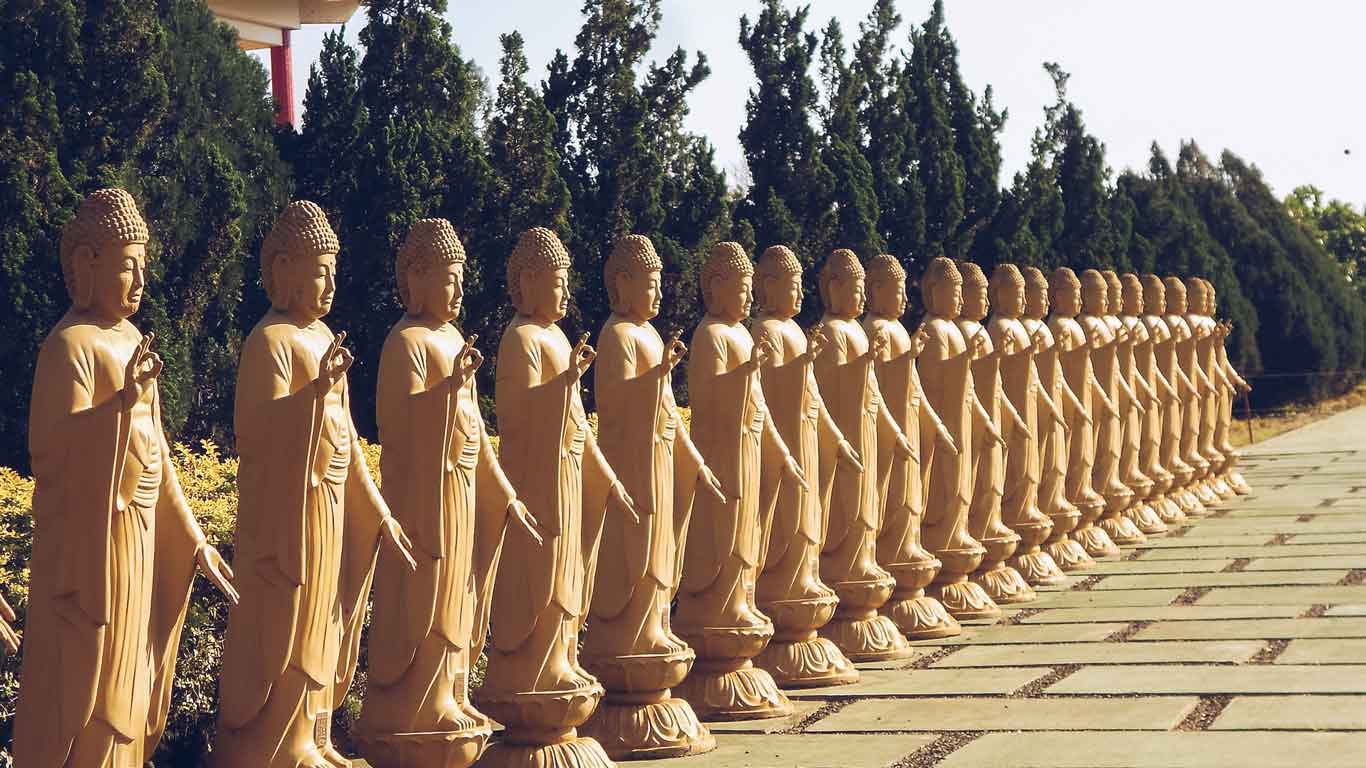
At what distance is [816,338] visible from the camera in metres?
9.45

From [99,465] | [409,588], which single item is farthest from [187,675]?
[99,465]

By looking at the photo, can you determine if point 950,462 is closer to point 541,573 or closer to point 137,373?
point 541,573

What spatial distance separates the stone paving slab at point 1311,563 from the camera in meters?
12.7

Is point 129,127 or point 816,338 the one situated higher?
point 129,127

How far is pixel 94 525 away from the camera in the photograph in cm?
512

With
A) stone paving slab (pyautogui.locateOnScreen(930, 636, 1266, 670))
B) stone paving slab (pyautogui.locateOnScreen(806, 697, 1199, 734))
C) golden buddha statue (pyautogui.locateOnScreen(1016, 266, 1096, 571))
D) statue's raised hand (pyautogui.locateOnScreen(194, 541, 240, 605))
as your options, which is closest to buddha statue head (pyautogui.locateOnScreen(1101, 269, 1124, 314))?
golden buddha statue (pyautogui.locateOnScreen(1016, 266, 1096, 571))

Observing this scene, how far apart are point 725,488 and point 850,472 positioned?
4.60 ft

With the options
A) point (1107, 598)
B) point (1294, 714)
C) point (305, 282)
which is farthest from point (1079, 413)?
point (305, 282)

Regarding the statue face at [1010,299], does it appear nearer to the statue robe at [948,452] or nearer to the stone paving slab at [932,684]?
the statue robe at [948,452]

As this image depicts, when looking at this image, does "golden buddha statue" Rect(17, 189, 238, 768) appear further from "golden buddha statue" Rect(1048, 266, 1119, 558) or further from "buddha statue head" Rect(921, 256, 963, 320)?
"golden buddha statue" Rect(1048, 266, 1119, 558)

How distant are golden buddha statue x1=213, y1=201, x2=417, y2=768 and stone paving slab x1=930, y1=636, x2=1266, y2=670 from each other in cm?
464

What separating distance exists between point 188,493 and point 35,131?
8.34 feet

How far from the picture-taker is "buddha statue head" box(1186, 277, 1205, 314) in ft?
59.1

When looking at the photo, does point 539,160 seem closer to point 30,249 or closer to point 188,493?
point 30,249
